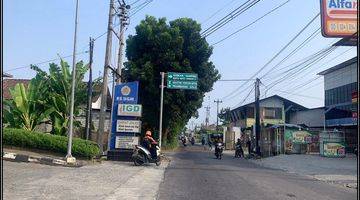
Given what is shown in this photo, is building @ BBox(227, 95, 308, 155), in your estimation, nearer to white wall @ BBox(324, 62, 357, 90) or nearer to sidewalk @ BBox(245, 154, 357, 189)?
white wall @ BBox(324, 62, 357, 90)

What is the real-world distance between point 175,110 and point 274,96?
3540 cm

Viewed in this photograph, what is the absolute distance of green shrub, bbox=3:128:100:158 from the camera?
20938mm

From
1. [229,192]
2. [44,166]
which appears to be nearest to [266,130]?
[44,166]

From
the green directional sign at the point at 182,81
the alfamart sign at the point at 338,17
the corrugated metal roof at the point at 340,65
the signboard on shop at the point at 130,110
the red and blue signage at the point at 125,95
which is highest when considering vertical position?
the corrugated metal roof at the point at 340,65

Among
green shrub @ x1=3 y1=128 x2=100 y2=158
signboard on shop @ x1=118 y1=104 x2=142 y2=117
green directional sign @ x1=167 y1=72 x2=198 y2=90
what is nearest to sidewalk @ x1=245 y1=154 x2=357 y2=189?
green directional sign @ x1=167 y1=72 x2=198 y2=90

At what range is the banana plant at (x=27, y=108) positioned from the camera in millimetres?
24766

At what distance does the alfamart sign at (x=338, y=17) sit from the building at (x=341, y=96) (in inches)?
900

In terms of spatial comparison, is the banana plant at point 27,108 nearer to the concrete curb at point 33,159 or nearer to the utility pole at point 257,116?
the concrete curb at point 33,159

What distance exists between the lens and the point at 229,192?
12289 mm

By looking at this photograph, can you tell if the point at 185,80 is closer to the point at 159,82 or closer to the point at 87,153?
the point at 159,82

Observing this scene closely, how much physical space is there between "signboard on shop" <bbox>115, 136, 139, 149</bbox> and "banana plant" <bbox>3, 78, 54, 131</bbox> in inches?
156

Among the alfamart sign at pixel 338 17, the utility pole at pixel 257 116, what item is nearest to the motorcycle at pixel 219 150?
the utility pole at pixel 257 116

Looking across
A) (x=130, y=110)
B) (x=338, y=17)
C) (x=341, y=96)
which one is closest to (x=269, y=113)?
(x=341, y=96)

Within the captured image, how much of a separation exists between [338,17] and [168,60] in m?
16.7
